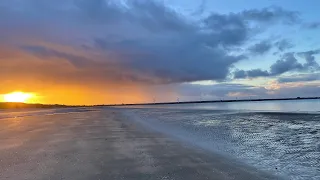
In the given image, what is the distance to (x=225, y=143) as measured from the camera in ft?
57.0

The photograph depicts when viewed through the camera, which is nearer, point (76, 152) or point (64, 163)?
point (64, 163)

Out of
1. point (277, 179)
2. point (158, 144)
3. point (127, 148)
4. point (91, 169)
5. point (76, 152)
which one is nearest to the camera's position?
point (277, 179)

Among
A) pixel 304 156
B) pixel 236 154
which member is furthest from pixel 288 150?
pixel 236 154

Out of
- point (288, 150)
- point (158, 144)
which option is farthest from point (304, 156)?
point (158, 144)

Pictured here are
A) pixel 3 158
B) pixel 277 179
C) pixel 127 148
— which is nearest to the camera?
pixel 277 179

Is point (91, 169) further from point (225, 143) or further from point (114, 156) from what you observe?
point (225, 143)

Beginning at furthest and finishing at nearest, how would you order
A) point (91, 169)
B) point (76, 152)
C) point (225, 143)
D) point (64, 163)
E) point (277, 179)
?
point (225, 143)
point (76, 152)
point (64, 163)
point (91, 169)
point (277, 179)

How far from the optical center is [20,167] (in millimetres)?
10688

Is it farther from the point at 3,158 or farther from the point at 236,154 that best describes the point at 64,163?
the point at 236,154

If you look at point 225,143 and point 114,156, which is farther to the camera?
point 225,143

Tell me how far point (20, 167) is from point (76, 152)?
318cm

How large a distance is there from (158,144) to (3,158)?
7234mm

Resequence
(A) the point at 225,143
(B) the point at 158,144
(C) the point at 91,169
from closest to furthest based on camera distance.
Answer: (C) the point at 91,169
(B) the point at 158,144
(A) the point at 225,143

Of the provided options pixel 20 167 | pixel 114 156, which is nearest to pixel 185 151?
pixel 114 156
